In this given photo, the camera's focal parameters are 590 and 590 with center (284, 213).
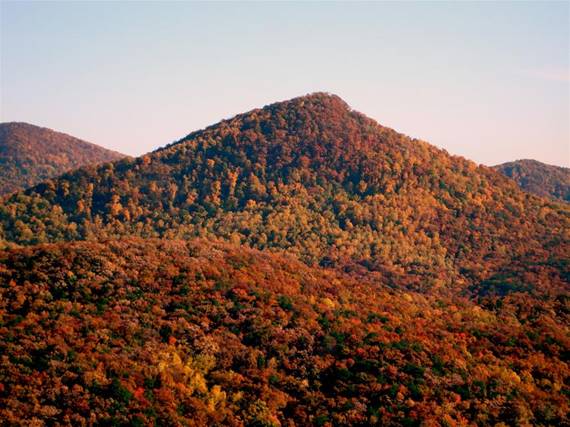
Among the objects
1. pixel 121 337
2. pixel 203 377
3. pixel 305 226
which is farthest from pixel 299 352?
pixel 305 226

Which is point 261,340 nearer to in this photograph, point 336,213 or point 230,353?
point 230,353

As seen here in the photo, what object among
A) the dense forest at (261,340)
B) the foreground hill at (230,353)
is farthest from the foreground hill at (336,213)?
the foreground hill at (230,353)

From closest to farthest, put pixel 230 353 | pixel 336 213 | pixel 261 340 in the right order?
pixel 230 353 → pixel 261 340 → pixel 336 213

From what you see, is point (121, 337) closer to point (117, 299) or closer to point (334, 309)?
point (117, 299)

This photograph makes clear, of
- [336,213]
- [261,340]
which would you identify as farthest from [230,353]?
[336,213]

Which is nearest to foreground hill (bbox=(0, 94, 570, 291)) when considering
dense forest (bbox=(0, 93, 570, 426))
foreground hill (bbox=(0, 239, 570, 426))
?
dense forest (bbox=(0, 93, 570, 426))

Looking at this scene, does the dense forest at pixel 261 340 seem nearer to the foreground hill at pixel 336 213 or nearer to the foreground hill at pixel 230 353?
the foreground hill at pixel 230 353

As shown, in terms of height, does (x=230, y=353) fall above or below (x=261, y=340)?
below
